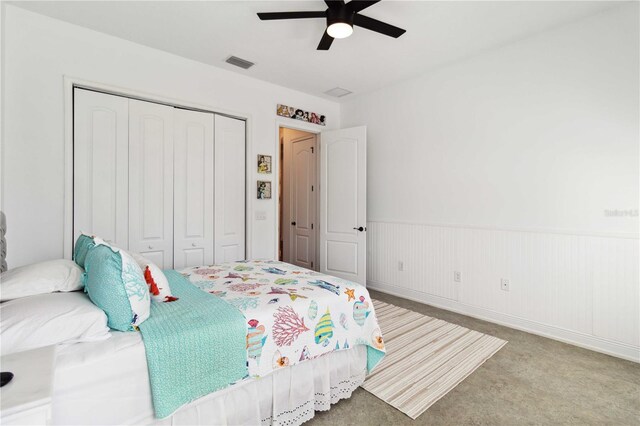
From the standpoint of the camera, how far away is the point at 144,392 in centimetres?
128

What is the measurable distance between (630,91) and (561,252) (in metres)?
1.39

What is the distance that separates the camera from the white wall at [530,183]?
2.54 meters

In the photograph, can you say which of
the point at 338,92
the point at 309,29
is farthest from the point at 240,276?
the point at 338,92

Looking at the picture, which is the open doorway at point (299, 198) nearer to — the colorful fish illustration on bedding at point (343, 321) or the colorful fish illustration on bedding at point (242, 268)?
the colorful fish illustration on bedding at point (242, 268)

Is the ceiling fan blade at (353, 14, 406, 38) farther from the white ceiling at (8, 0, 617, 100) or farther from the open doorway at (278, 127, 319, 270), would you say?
the open doorway at (278, 127, 319, 270)

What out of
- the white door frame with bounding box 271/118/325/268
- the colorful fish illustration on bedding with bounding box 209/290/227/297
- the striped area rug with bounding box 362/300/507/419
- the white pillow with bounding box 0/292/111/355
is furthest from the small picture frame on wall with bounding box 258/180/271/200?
the white pillow with bounding box 0/292/111/355

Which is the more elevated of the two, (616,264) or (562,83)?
(562,83)

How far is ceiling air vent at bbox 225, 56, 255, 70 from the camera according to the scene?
3347 mm

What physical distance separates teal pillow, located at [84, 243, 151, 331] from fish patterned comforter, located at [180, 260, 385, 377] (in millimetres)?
465

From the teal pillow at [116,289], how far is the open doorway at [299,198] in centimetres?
348

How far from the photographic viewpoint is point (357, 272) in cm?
422

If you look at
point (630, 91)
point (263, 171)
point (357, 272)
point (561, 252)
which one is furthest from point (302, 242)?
point (630, 91)

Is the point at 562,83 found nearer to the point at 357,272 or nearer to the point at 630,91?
the point at 630,91

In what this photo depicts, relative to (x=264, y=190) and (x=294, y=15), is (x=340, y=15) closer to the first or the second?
(x=294, y=15)
